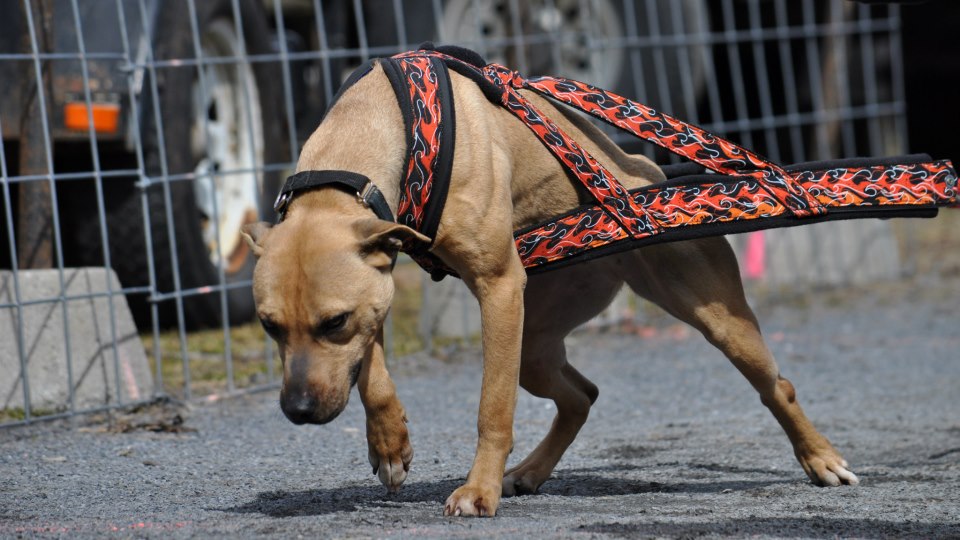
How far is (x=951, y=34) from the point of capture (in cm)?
1130

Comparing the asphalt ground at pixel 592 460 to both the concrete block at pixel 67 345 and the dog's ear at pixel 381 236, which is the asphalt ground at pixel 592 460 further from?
the dog's ear at pixel 381 236

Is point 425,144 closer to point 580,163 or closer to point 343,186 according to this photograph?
point 343,186

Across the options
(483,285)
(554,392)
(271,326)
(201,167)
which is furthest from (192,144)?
(271,326)

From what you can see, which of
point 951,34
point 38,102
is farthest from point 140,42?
point 951,34

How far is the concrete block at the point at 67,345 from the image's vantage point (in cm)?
512

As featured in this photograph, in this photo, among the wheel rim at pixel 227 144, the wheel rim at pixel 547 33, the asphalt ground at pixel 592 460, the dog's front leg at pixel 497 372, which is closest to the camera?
the asphalt ground at pixel 592 460

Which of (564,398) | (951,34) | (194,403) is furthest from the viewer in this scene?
(951,34)

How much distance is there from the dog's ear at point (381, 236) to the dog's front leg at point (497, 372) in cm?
36

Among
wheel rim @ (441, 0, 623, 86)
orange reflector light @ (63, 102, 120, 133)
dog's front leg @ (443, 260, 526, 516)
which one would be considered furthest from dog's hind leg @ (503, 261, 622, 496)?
wheel rim @ (441, 0, 623, 86)

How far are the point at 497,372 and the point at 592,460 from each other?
1.18 metres

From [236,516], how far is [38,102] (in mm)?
2573

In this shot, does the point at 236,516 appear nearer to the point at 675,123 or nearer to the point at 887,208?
the point at 675,123

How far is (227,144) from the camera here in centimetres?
667

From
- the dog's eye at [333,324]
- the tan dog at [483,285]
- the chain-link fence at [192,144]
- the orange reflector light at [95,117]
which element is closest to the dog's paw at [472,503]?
the tan dog at [483,285]
